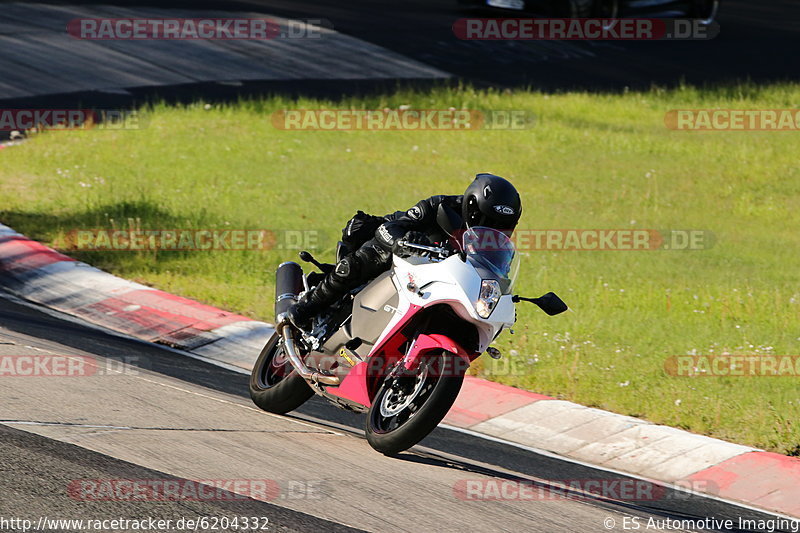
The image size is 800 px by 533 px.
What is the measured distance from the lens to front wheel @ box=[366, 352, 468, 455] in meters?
5.84

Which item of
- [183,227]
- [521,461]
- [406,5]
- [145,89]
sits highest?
[406,5]

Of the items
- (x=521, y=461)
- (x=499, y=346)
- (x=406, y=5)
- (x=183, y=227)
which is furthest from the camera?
(x=406, y=5)

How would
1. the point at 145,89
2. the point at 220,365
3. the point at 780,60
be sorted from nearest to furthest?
the point at 220,365, the point at 145,89, the point at 780,60

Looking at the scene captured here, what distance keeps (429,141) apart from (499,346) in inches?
350

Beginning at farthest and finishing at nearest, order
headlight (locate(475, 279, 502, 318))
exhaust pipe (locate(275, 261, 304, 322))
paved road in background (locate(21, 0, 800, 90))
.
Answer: paved road in background (locate(21, 0, 800, 90)), exhaust pipe (locate(275, 261, 304, 322)), headlight (locate(475, 279, 502, 318))

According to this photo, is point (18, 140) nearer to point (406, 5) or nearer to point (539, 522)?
point (539, 522)

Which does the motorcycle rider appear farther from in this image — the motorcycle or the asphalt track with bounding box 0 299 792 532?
the asphalt track with bounding box 0 299 792 532

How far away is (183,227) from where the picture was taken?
1238cm

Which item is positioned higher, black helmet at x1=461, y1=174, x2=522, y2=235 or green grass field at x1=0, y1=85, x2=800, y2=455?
black helmet at x1=461, y1=174, x2=522, y2=235

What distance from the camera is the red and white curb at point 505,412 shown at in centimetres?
729

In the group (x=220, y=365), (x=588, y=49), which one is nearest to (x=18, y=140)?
(x=220, y=365)

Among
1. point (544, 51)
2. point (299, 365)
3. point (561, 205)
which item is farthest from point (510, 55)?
point (299, 365)

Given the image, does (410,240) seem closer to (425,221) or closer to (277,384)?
(425,221)

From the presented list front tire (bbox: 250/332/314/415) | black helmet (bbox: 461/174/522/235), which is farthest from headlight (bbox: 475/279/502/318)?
front tire (bbox: 250/332/314/415)
